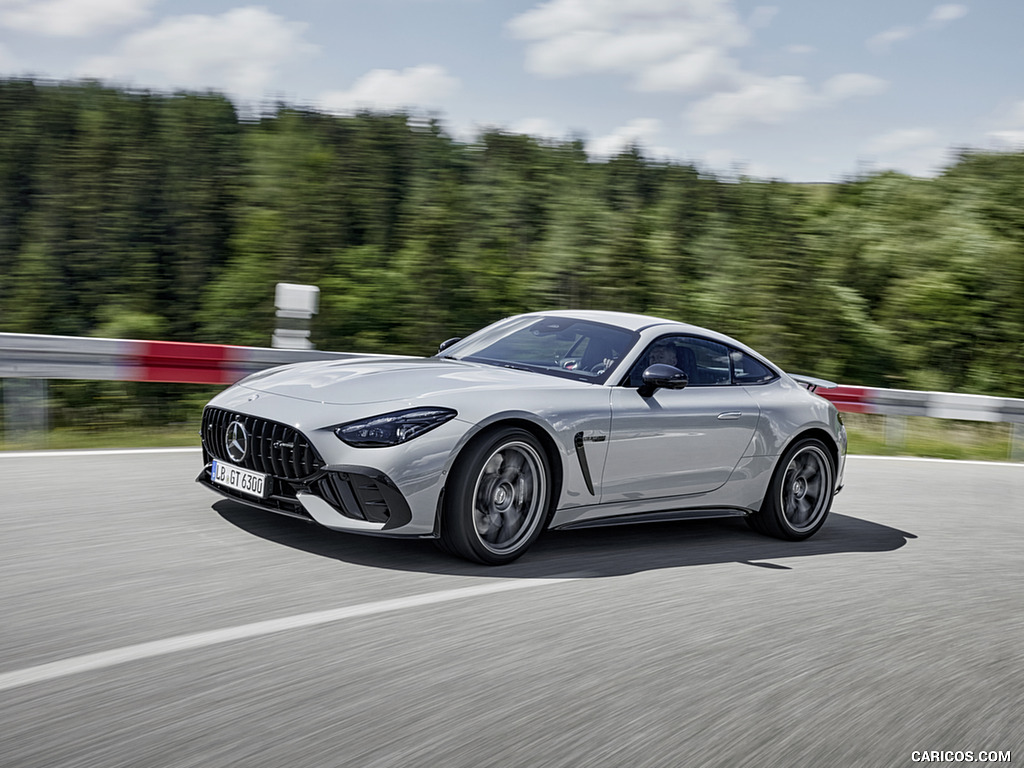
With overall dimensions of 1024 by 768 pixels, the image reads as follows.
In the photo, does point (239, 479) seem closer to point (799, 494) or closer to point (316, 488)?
point (316, 488)

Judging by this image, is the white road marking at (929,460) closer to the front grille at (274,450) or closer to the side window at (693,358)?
the side window at (693,358)

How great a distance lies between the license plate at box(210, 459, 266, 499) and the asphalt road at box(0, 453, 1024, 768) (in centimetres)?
28

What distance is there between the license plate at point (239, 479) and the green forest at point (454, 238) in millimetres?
17519

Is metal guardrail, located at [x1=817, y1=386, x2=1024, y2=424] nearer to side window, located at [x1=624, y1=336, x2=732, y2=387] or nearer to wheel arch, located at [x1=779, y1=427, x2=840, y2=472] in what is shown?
wheel arch, located at [x1=779, y1=427, x2=840, y2=472]

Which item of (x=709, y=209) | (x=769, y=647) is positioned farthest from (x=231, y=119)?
(x=769, y=647)

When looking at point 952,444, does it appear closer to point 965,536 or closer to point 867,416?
point 867,416

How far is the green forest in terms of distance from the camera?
2711 centimetres

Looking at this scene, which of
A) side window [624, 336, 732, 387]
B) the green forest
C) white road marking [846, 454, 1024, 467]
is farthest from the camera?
the green forest

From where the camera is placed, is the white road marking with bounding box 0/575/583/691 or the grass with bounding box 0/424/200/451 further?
the grass with bounding box 0/424/200/451

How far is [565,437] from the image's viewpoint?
5348mm

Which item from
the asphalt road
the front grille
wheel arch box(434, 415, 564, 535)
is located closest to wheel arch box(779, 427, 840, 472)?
the asphalt road

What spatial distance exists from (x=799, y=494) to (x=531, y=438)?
242 centimetres

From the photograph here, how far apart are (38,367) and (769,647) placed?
6.30 m

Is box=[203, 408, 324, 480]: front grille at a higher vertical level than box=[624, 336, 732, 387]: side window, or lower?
lower
